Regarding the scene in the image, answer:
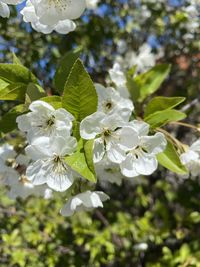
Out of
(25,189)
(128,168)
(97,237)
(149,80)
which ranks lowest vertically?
(97,237)

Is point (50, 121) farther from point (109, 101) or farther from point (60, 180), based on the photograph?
point (109, 101)

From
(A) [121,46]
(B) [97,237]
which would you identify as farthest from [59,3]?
(A) [121,46]

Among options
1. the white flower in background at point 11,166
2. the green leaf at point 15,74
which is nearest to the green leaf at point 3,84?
the green leaf at point 15,74

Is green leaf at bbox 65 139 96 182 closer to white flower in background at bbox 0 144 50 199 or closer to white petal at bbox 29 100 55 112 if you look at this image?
white petal at bbox 29 100 55 112

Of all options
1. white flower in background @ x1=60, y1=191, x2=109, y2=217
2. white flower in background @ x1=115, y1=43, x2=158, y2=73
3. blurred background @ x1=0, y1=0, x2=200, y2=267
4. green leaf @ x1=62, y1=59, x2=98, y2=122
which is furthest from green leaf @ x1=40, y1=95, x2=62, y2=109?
white flower in background @ x1=115, y1=43, x2=158, y2=73

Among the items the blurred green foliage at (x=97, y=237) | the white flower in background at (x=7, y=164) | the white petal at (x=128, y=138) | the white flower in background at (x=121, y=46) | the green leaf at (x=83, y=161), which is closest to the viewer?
the green leaf at (x=83, y=161)

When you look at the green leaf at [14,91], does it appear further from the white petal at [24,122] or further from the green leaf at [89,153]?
the green leaf at [89,153]
